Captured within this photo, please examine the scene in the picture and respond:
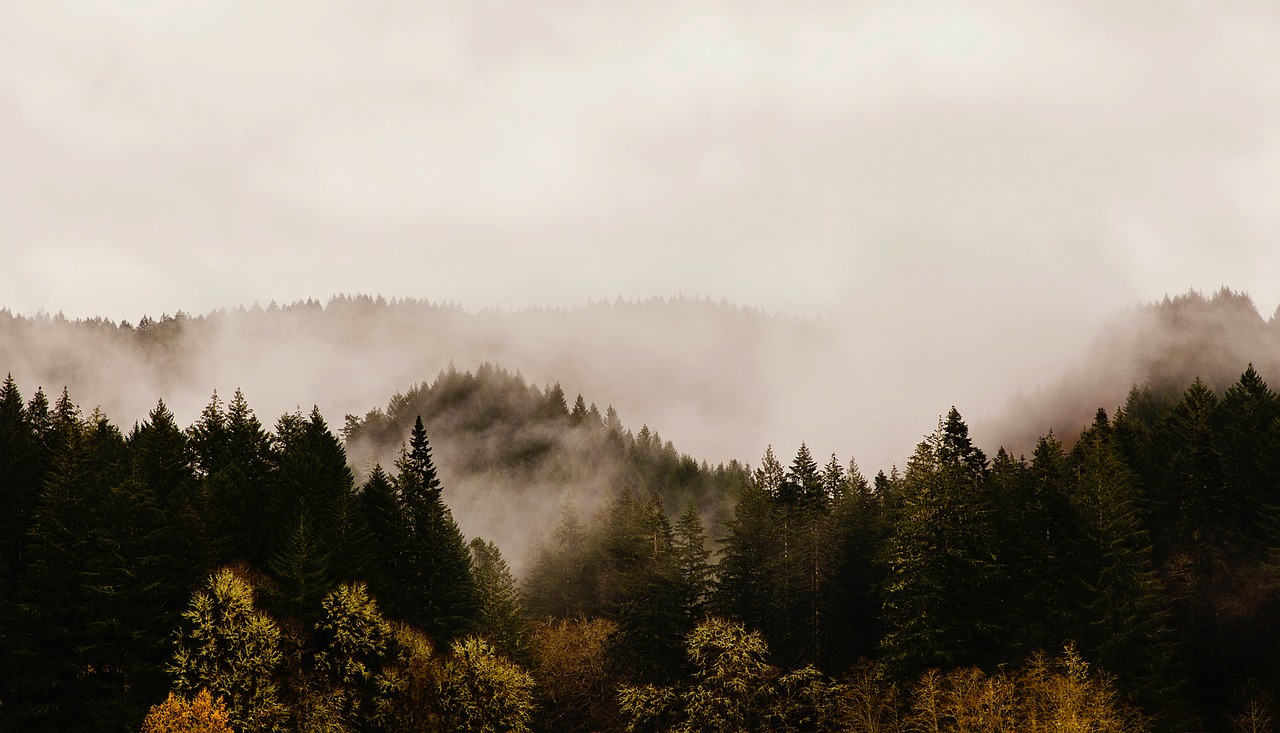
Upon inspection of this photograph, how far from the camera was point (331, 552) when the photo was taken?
6856 centimetres

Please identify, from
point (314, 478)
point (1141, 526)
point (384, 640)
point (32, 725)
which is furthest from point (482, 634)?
point (1141, 526)

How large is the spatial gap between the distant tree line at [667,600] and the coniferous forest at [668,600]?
0.21 metres

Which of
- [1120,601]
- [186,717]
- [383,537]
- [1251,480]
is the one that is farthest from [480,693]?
[1251,480]

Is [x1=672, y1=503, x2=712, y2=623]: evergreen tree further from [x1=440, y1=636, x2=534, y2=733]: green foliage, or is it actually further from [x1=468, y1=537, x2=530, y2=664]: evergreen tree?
[x1=440, y1=636, x2=534, y2=733]: green foliage

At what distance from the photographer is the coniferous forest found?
192 feet

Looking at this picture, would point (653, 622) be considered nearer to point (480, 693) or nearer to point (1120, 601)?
point (480, 693)

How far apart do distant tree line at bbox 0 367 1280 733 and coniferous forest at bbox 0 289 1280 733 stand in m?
0.21

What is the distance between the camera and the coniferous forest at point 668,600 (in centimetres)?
5866

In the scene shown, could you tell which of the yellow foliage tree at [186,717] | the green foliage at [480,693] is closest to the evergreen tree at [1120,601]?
the green foliage at [480,693]

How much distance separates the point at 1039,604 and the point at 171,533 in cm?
5407

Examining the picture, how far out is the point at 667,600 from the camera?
77000 millimetres

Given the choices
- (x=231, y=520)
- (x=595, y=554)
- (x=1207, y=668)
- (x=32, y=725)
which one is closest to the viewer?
(x=32, y=725)

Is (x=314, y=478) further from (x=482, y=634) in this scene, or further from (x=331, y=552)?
(x=482, y=634)

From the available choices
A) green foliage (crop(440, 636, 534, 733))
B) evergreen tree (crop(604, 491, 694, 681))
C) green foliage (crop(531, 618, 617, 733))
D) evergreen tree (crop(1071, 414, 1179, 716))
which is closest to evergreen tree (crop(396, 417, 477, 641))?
green foliage (crop(440, 636, 534, 733))
